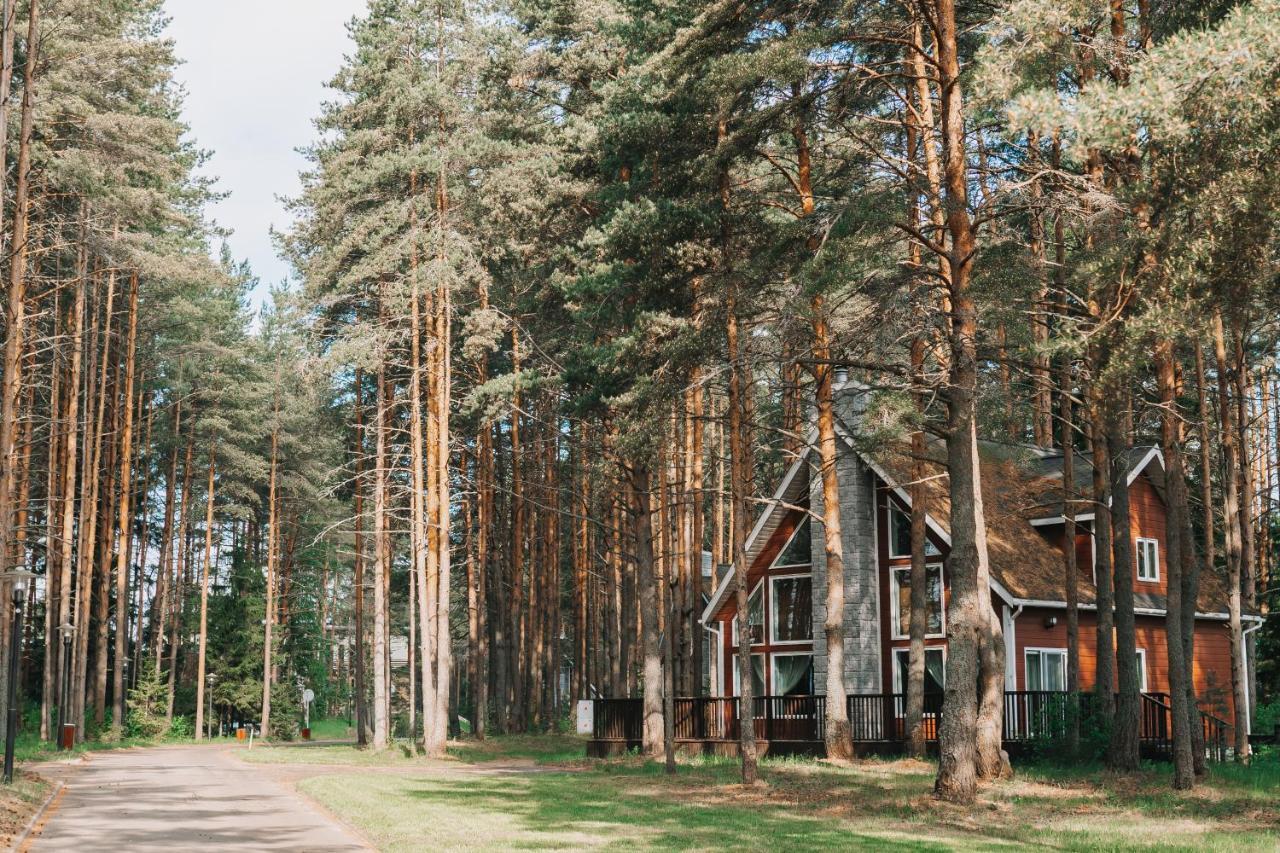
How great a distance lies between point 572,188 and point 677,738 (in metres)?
11.7

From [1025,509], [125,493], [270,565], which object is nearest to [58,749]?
[125,493]

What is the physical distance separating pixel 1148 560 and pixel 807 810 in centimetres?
1682

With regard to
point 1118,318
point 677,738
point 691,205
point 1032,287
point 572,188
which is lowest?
point 677,738

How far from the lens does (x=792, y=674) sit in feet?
94.2

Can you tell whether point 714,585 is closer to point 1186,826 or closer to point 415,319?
point 415,319

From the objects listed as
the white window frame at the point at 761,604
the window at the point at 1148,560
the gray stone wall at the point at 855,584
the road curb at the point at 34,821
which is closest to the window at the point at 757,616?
the white window frame at the point at 761,604

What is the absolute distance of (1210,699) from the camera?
26.1 metres

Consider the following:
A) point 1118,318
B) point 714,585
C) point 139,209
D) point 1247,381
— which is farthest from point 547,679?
point 1118,318

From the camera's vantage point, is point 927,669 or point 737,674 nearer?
point 927,669

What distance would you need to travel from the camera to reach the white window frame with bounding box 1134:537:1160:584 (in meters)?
28.5

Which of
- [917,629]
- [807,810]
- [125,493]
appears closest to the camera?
[807,810]

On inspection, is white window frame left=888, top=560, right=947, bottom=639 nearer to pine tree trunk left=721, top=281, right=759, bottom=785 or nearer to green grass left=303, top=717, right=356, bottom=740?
pine tree trunk left=721, top=281, right=759, bottom=785

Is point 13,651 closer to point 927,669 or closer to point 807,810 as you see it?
point 807,810

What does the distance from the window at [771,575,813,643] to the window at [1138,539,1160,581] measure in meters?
7.67
